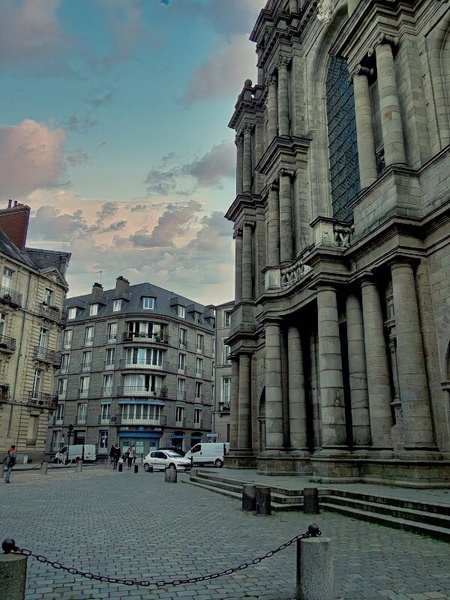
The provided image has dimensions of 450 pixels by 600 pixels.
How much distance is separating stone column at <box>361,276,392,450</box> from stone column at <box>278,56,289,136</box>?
11.7m

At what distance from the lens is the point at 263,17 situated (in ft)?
91.8

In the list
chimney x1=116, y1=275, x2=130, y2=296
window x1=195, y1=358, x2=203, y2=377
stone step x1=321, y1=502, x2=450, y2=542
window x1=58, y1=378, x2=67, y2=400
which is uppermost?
chimney x1=116, y1=275, x2=130, y2=296

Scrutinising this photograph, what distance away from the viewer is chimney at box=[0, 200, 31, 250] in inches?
1594

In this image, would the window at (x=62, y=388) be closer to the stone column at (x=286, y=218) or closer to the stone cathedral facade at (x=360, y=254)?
the stone cathedral facade at (x=360, y=254)

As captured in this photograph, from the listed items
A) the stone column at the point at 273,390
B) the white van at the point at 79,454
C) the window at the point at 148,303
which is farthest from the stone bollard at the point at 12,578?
the window at the point at 148,303

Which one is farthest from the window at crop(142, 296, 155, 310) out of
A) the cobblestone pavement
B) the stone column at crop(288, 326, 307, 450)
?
the cobblestone pavement

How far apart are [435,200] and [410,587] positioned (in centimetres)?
1085

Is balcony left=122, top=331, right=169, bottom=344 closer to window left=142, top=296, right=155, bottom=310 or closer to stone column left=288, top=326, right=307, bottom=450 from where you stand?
window left=142, top=296, right=155, bottom=310

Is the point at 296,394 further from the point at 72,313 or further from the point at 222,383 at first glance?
the point at 72,313

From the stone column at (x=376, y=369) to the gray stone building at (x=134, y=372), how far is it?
4007 cm

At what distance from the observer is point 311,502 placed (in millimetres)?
10305

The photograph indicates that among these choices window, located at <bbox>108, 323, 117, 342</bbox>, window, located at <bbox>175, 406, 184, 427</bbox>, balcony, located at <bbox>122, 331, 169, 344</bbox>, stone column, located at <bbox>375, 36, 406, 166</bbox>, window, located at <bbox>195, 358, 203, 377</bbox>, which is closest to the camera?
stone column, located at <bbox>375, 36, 406, 166</bbox>

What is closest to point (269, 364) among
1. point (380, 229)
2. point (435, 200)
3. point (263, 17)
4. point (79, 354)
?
point (380, 229)

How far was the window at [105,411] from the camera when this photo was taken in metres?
52.2
